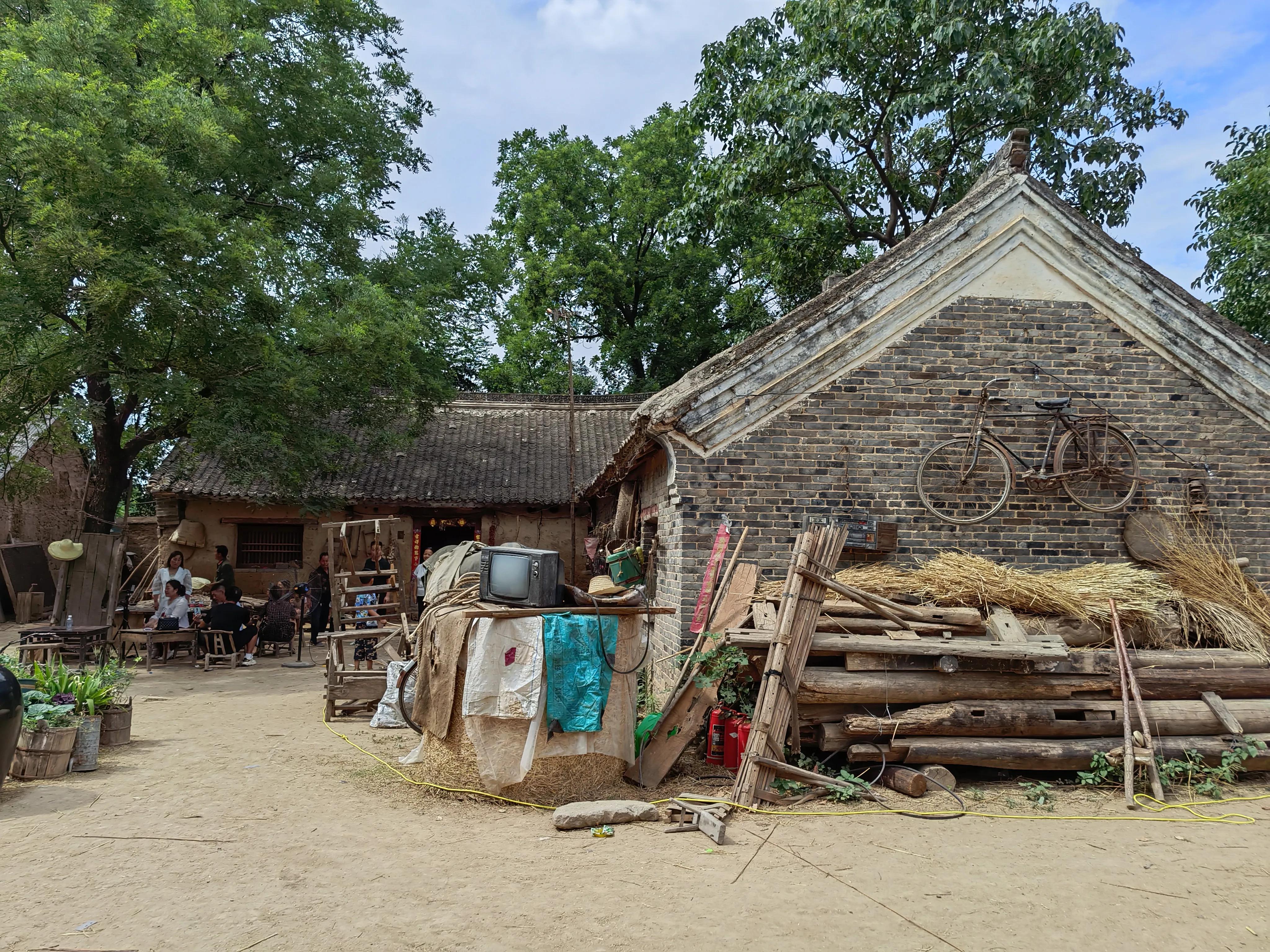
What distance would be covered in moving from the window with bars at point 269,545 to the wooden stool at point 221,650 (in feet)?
19.1

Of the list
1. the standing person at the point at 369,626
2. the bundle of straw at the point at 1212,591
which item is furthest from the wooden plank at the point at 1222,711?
the standing person at the point at 369,626

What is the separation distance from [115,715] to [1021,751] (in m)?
8.04

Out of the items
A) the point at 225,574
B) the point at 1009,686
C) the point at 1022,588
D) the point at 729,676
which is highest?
the point at 225,574

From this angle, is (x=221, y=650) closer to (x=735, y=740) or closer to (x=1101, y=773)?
(x=735, y=740)

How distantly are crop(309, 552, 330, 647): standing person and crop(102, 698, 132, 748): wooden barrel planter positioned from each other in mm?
7030

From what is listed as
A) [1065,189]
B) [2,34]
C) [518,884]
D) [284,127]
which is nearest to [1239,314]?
[1065,189]

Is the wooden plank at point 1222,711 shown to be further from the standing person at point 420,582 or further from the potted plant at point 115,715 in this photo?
the standing person at point 420,582

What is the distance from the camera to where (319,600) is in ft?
53.0

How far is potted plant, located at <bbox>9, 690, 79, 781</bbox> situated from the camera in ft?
23.9

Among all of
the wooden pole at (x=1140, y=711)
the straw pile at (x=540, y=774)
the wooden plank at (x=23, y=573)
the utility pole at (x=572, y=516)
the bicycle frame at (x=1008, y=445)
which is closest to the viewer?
the straw pile at (x=540, y=774)

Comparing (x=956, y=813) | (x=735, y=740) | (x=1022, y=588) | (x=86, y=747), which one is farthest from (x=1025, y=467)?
(x=86, y=747)

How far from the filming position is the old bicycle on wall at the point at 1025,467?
360 inches

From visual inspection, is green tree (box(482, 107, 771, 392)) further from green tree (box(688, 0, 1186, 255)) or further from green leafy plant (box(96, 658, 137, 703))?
green leafy plant (box(96, 658, 137, 703))

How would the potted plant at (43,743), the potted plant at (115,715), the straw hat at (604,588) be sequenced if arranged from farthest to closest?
1. the straw hat at (604,588)
2. the potted plant at (115,715)
3. the potted plant at (43,743)
